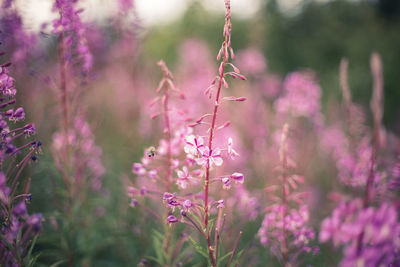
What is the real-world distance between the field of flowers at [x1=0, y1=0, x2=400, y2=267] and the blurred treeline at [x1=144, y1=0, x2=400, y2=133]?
17.9 feet

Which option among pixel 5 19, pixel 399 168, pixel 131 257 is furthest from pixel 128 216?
pixel 399 168

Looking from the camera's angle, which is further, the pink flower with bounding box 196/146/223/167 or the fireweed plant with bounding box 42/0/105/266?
the fireweed plant with bounding box 42/0/105/266

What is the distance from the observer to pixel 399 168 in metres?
1.75

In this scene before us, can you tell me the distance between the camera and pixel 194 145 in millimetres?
1527

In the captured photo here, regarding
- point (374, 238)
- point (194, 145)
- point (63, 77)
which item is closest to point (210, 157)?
point (194, 145)

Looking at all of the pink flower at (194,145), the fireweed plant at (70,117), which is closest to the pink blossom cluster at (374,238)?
the pink flower at (194,145)

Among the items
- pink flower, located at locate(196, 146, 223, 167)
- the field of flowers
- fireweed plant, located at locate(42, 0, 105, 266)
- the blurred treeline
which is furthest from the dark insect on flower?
the blurred treeline

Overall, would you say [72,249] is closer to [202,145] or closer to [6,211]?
[6,211]

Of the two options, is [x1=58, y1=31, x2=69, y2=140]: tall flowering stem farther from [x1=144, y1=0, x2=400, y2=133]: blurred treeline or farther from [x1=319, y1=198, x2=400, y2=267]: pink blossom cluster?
[x1=144, y1=0, x2=400, y2=133]: blurred treeline

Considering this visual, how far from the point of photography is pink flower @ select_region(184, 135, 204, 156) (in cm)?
150

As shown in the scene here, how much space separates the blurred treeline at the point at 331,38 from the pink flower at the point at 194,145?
7.84 metres

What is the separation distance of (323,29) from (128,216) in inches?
581

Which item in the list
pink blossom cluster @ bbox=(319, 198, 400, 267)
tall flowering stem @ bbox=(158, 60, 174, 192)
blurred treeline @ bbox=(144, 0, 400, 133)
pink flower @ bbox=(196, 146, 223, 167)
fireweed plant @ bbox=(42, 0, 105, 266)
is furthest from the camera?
blurred treeline @ bbox=(144, 0, 400, 133)

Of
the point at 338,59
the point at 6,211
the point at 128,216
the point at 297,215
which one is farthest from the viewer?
the point at 338,59
